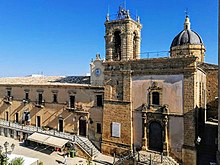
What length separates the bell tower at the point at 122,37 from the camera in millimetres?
21344

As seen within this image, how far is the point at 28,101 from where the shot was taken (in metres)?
27.7

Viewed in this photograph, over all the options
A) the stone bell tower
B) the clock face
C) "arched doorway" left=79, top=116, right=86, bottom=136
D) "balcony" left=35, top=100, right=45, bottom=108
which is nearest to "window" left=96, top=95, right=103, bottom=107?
the stone bell tower

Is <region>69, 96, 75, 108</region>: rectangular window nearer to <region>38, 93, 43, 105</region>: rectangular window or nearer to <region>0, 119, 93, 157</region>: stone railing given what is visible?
<region>0, 119, 93, 157</region>: stone railing

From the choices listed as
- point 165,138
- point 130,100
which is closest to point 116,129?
point 130,100

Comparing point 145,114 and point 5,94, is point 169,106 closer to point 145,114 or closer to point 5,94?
point 145,114

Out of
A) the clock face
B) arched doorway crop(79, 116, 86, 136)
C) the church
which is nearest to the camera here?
the church

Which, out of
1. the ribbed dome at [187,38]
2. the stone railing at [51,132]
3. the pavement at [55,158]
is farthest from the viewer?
the ribbed dome at [187,38]

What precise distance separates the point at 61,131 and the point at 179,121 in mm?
13891

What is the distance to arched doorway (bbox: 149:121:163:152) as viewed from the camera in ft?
62.4

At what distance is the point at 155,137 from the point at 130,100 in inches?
159

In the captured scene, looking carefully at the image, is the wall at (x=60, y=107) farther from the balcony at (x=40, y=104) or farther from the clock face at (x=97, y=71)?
the clock face at (x=97, y=71)

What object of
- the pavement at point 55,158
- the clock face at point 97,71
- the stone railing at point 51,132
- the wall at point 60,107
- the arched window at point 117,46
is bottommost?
the pavement at point 55,158

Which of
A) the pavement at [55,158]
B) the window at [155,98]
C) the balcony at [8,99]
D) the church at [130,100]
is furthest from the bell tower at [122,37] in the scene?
the balcony at [8,99]

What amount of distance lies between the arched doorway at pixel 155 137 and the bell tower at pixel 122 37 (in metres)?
6.89
